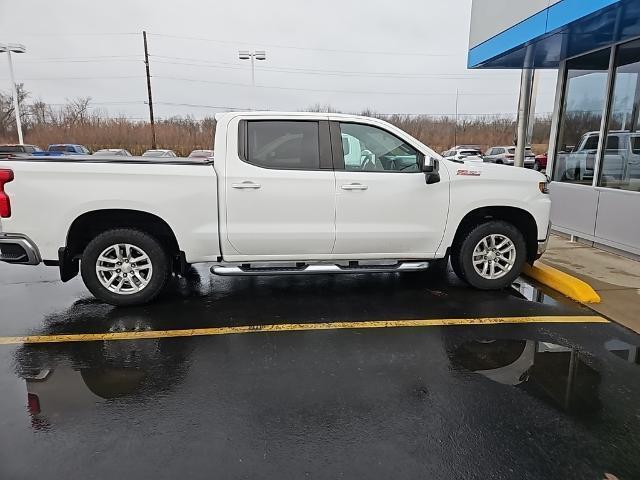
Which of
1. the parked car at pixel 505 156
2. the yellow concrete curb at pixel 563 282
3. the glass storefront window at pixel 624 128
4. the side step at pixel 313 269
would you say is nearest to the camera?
the side step at pixel 313 269

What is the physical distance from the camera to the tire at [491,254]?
5.34 metres

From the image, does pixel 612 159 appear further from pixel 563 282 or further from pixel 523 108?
pixel 563 282

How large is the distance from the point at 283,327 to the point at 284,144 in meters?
1.96

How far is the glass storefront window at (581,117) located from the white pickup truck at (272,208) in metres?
4.12

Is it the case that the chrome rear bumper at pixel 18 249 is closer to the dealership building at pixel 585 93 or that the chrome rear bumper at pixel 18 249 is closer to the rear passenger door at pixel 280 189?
the rear passenger door at pixel 280 189

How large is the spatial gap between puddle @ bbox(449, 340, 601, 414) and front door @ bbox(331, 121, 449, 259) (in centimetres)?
147

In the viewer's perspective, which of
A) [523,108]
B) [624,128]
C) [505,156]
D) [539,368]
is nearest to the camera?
[539,368]

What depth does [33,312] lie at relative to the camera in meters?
4.86

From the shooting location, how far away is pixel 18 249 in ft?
14.9

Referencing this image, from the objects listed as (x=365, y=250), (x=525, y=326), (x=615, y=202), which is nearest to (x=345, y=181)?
(x=365, y=250)

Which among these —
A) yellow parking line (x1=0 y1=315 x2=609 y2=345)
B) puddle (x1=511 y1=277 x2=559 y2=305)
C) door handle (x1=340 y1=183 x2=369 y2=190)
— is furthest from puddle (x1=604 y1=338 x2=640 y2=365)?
door handle (x1=340 y1=183 x2=369 y2=190)

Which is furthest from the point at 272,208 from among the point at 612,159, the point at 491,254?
the point at 612,159

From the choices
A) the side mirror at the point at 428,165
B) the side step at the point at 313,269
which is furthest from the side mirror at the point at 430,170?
the side step at the point at 313,269

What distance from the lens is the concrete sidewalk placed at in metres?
4.93
